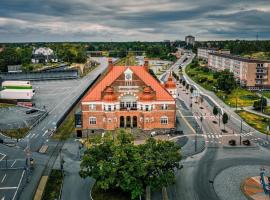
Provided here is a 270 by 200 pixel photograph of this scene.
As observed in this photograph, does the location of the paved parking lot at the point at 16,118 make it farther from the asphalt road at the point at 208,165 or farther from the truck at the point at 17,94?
the asphalt road at the point at 208,165

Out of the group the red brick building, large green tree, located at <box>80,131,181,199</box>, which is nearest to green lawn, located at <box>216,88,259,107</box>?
the red brick building

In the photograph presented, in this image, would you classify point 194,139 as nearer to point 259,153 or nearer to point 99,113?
point 259,153

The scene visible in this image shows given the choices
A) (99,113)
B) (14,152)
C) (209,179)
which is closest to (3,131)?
(14,152)

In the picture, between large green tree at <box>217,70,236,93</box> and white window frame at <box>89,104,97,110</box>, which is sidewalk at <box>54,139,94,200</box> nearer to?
white window frame at <box>89,104,97,110</box>

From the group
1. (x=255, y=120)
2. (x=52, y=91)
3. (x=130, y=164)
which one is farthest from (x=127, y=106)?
(x=52, y=91)

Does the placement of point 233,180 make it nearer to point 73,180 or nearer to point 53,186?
point 73,180

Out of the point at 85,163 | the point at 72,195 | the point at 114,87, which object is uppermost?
the point at 114,87
